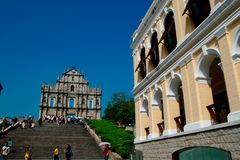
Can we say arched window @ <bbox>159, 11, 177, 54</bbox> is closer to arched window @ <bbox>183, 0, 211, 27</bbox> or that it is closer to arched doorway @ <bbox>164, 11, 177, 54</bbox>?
arched doorway @ <bbox>164, 11, 177, 54</bbox>

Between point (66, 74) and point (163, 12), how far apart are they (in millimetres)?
60802

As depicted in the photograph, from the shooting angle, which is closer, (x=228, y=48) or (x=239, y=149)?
(x=239, y=149)

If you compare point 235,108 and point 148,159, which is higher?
point 235,108

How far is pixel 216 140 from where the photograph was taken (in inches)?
375

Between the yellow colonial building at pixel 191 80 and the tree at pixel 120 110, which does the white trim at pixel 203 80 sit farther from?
the tree at pixel 120 110

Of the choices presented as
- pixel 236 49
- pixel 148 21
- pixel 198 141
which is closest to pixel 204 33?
pixel 236 49

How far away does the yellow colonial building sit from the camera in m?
9.30

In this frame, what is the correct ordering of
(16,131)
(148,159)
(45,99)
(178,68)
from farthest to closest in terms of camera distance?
(45,99)
(16,131)
(148,159)
(178,68)

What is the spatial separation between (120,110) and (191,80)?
51905mm

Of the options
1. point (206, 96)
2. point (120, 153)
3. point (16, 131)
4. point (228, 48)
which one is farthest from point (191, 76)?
point (16, 131)

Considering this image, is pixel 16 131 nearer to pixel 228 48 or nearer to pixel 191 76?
pixel 191 76

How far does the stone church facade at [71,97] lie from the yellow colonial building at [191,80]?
53093mm

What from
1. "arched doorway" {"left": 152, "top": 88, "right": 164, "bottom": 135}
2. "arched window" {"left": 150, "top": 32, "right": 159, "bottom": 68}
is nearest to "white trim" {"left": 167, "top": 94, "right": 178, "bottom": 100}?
"arched doorway" {"left": 152, "top": 88, "right": 164, "bottom": 135}

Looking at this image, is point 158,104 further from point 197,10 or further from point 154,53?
point 197,10
